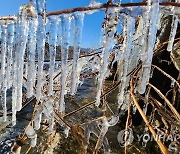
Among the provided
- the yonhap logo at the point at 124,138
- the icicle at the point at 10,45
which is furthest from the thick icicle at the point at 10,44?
the yonhap logo at the point at 124,138

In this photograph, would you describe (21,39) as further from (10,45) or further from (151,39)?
(151,39)

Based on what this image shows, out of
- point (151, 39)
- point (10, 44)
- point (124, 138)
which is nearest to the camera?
point (151, 39)

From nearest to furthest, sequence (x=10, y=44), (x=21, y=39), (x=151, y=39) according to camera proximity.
Result: (x=151, y=39) < (x=21, y=39) < (x=10, y=44)

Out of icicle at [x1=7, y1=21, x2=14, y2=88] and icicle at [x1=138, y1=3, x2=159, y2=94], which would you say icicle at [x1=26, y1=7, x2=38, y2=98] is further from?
icicle at [x1=138, y1=3, x2=159, y2=94]

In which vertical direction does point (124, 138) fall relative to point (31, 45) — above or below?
below

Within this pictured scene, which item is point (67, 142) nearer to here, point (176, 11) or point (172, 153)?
point (172, 153)

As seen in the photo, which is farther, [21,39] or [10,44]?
Answer: [10,44]

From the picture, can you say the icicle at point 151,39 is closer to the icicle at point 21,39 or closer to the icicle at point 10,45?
the icicle at point 21,39

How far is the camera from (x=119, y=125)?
382 centimetres

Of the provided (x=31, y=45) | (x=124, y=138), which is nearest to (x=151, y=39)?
(x=31, y=45)

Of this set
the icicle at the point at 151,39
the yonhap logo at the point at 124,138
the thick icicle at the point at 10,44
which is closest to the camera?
the icicle at the point at 151,39

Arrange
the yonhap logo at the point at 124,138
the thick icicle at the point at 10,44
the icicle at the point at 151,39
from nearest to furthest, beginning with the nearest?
1. the icicle at the point at 151,39
2. the thick icicle at the point at 10,44
3. the yonhap logo at the point at 124,138

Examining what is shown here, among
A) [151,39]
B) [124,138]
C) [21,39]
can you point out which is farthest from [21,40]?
[124,138]

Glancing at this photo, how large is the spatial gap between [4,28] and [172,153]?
246cm
